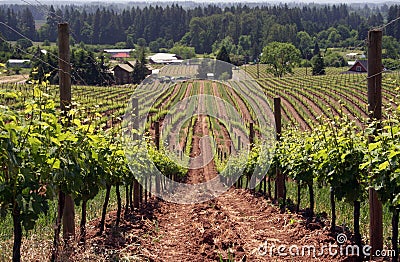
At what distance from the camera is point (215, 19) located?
583ft

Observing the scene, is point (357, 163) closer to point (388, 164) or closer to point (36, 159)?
point (388, 164)

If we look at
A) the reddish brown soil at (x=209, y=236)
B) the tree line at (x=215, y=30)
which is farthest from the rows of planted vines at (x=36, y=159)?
the tree line at (x=215, y=30)

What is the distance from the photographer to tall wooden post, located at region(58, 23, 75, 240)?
7.37 m

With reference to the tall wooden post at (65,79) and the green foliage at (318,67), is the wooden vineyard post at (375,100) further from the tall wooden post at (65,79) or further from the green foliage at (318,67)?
the green foliage at (318,67)

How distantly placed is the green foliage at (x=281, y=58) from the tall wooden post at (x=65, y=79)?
89.4m

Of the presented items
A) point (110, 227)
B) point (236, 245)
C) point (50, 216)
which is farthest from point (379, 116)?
point (50, 216)

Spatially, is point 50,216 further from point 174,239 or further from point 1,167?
point 1,167

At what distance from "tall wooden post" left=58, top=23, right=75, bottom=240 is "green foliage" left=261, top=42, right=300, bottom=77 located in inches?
3522

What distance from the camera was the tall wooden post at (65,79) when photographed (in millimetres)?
7367

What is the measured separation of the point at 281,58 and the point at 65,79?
9449 cm

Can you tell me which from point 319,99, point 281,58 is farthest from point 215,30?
point 319,99

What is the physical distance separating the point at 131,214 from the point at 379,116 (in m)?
7.03

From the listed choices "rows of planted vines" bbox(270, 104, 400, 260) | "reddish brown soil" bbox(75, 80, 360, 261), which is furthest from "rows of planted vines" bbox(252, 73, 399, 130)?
"rows of planted vines" bbox(270, 104, 400, 260)

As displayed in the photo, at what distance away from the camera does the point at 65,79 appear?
738cm
